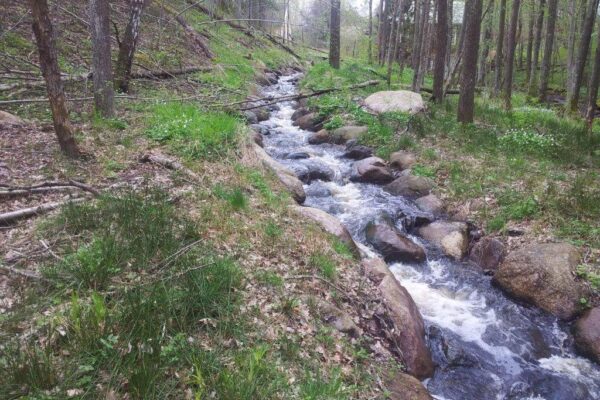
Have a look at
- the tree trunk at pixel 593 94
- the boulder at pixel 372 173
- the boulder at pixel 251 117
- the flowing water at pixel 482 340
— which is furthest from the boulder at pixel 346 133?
the tree trunk at pixel 593 94

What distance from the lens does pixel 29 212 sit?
467 cm

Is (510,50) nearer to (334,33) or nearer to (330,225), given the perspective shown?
(334,33)

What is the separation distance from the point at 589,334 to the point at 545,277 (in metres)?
0.99

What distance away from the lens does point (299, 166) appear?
10.8 metres

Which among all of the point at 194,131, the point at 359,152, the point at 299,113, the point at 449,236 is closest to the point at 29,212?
the point at 194,131

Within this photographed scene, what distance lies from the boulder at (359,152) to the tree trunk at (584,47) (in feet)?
33.2

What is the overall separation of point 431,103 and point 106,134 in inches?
463

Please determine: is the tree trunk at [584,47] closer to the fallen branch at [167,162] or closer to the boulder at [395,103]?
the boulder at [395,103]

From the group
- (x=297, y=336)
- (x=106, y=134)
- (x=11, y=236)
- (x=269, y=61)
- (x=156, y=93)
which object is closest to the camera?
(x=297, y=336)

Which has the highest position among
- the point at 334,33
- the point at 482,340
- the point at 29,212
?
the point at 334,33

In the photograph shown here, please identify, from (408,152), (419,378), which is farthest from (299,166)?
(419,378)

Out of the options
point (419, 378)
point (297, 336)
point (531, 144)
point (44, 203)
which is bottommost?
point (419, 378)

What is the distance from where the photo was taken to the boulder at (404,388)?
12.7 feet

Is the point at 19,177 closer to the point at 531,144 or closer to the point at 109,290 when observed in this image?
the point at 109,290
